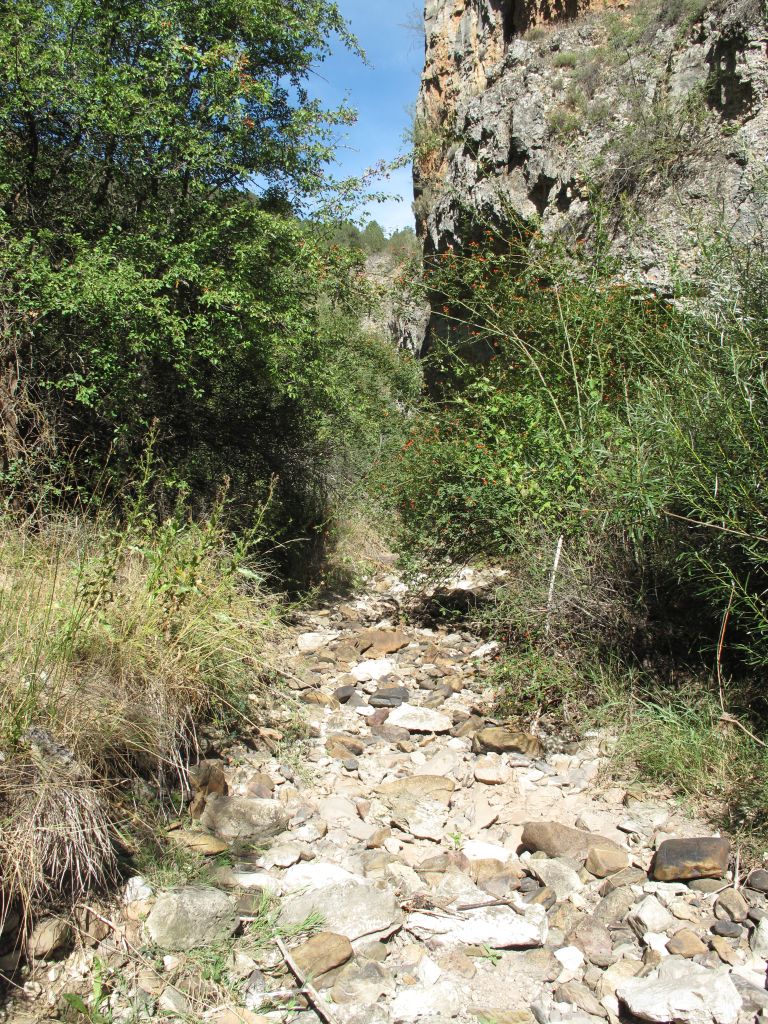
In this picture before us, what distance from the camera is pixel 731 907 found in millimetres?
3035

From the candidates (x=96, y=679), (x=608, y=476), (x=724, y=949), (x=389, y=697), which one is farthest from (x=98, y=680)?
(x=608, y=476)

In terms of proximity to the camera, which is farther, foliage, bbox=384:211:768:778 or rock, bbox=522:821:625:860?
foliage, bbox=384:211:768:778

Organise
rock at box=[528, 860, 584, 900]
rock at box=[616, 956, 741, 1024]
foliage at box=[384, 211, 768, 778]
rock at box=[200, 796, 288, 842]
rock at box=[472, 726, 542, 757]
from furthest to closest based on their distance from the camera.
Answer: rock at box=[472, 726, 542, 757]
foliage at box=[384, 211, 768, 778]
rock at box=[200, 796, 288, 842]
rock at box=[528, 860, 584, 900]
rock at box=[616, 956, 741, 1024]

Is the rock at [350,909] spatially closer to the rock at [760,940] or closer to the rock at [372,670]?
the rock at [760,940]

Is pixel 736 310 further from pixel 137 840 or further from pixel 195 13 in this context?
pixel 195 13

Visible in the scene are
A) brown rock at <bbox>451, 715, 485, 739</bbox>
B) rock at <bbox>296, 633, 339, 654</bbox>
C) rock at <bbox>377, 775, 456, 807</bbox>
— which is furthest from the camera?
rock at <bbox>296, 633, 339, 654</bbox>

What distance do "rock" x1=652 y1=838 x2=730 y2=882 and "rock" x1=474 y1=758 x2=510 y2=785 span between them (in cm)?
103

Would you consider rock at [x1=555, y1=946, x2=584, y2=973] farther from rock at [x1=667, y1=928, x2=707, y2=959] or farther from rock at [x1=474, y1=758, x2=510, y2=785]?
rock at [x1=474, y1=758, x2=510, y2=785]

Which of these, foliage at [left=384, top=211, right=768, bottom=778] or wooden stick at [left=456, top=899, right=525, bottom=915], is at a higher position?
foliage at [left=384, top=211, right=768, bottom=778]

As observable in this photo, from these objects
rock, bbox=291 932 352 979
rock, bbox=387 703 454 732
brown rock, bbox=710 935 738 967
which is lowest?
brown rock, bbox=710 935 738 967

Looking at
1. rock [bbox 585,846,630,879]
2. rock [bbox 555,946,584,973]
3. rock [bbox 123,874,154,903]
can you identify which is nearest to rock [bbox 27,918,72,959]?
rock [bbox 123,874,154,903]

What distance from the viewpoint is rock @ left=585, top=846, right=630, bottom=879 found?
11.0 ft

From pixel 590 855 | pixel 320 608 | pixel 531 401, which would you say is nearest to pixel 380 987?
pixel 590 855

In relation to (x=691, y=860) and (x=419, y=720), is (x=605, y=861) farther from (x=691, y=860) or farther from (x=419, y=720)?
(x=419, y=720)
